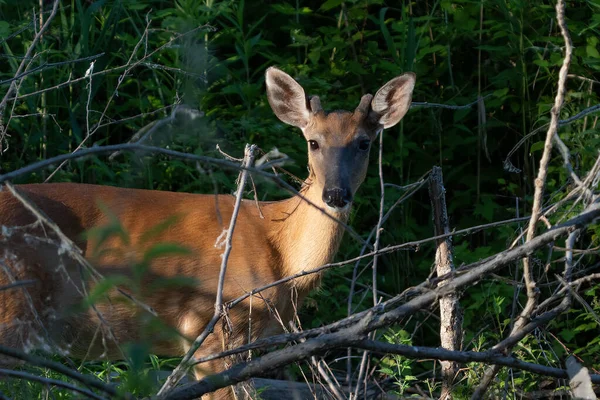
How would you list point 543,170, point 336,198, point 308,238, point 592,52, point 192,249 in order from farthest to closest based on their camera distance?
point 592,52 → point 308,238 → point 192,249 → point 336,198 → point 543,170

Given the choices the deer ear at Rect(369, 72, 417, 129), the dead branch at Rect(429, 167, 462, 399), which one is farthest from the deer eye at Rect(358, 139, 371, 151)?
the dead branch at Rect(429, 167, 462, 399)

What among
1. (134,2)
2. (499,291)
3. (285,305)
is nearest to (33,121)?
(134,2)

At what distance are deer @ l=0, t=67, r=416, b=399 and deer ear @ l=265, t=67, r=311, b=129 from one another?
3 cm

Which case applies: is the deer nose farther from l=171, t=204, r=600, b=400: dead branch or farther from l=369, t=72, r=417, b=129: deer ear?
l=171, t=204, r=600, b=400: dead branch

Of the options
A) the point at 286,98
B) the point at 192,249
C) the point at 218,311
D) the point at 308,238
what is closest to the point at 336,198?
the point at 308,238

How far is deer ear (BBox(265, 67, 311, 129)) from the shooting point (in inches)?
195

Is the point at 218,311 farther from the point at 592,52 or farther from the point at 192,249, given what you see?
the point at 592,52

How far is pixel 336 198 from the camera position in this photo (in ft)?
14.1

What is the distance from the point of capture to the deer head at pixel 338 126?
4.46 m

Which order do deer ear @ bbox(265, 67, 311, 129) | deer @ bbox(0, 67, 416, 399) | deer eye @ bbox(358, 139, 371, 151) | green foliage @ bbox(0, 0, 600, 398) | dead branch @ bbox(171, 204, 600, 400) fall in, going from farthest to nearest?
green foliage @ bbox(0, 0, 600, 398) < deer ear @ bbox(265, 67, 311, 129) < deer eye @ bbox(358, 139, 371, 151) < deer @ bbox(0, 67, 416, 399) < dead branch @ bbox(171, 204, 600, 400)

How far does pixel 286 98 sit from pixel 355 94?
1.55 m

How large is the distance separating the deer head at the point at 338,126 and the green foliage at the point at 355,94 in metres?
0.63

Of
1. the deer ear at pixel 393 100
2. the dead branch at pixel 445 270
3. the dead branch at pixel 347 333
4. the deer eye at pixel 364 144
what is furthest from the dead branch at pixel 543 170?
the deer ear at pixel 393 100

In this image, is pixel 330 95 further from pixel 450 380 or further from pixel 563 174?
pixel 450 380
